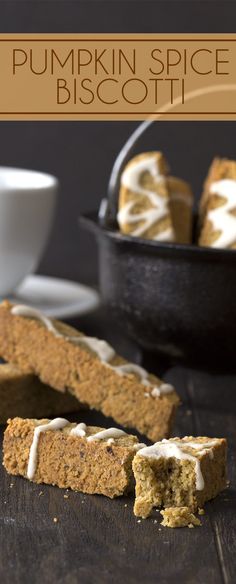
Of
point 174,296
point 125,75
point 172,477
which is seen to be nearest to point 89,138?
point 125,75

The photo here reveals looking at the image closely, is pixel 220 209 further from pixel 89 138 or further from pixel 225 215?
pixel 89 138

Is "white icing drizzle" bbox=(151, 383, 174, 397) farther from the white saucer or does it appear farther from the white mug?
the white mug

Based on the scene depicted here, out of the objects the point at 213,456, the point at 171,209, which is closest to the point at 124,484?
the point at 213,456

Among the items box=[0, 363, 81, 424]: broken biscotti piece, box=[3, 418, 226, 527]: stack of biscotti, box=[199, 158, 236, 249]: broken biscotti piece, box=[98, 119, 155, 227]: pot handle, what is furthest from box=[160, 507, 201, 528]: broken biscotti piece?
box=[98, 119, 155, 227]: pot handle

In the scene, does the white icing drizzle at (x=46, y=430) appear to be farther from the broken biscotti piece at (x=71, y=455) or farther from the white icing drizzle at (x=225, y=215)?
the white icing drizzle at (x=225, y=215)

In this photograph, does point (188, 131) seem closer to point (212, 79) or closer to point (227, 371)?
point (212, 79)

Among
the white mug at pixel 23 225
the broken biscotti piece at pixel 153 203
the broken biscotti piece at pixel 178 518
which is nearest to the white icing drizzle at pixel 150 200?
the broken biscotti piece at pixel 153 203
